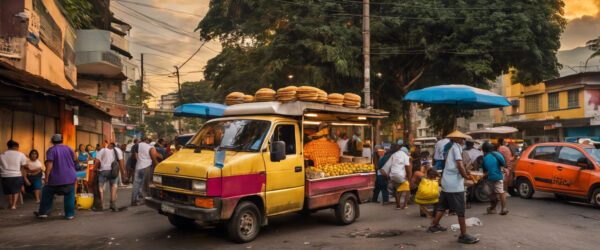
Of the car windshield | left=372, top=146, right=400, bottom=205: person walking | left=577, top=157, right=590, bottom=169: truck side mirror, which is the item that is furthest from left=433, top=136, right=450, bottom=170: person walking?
the car windshield

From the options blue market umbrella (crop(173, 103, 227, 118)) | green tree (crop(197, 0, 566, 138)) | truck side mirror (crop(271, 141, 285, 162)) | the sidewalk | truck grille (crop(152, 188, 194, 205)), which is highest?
green tree (crop(197, 0, 566, 138))

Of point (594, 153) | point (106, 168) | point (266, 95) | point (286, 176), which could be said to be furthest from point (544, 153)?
point (106, 168)

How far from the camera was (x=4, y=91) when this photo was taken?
35.5 ft

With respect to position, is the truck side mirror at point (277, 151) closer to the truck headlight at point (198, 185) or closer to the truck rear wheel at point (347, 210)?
the truck headlight at point (198, 185)

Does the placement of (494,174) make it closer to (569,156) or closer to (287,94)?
(569,156)

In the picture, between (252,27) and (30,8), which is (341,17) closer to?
(252,27)

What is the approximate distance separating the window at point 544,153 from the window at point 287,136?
7.95 m

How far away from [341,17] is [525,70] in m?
9.50

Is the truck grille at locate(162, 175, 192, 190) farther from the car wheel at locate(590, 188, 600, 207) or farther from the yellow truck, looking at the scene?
the car wheel at locate(590, 188, 600, 207)

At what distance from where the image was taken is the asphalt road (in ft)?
21.1

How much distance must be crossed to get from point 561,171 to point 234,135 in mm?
Answer: 8829

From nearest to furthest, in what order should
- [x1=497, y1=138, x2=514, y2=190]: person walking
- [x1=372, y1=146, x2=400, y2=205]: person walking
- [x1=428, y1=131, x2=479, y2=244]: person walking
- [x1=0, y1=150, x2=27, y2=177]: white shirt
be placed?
[x1=428, y1=131, x2=479, y2=244]: person walking, [x1=0, y1=150, x2=27, y2=177]: white shirt, [x1=372, y1=146, x2=400, y2=205]: person walking, [x1=497, y1=138, x2=514, y2=190]: person walking

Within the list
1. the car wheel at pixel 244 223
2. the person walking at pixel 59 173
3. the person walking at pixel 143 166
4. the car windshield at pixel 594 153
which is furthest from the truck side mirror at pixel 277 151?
the car windshield at pixel 594 153

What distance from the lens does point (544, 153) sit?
11273 mm
